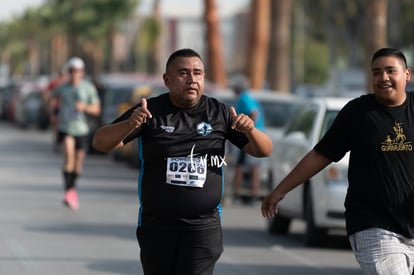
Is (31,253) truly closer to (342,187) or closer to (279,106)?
(342,187)

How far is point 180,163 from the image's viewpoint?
23.1ft

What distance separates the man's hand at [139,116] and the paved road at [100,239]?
4.44 m

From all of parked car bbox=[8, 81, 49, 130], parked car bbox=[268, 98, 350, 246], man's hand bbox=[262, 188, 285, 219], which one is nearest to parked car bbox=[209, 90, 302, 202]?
parked car bbox=[268, 98, 350, 246]

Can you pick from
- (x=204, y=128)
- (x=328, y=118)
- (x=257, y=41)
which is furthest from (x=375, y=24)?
(x=204, y=128)

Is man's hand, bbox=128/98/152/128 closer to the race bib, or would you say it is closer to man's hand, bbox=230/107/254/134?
the race bib

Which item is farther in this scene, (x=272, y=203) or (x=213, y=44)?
(x=213, y=44)

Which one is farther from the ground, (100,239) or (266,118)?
(266,118)

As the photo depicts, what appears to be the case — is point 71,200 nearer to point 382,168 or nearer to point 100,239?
point 100,239

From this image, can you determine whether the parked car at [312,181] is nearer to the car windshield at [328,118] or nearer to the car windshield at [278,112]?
the car windshield at [328,118]

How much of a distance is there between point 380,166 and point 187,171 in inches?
41.1

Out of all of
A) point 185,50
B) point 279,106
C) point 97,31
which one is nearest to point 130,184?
point 279,106

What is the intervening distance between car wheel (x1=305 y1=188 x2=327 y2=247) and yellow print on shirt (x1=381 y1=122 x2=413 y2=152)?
21.8 feet

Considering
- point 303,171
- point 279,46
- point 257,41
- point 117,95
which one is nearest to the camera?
point 303,171

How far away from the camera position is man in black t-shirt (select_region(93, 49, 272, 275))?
23.1 feet
